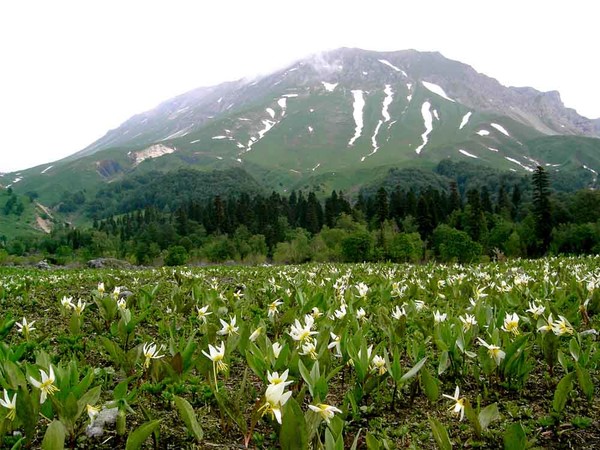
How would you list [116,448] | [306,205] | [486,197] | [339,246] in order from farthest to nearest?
1. [306,205]
2. [486,197]
3. [339,246]
4. [116,448]

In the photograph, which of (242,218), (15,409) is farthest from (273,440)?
(242,218)

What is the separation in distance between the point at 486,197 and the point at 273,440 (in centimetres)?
10234

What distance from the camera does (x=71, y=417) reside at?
9.49ft

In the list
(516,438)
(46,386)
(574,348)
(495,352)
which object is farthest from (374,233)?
(46,386)

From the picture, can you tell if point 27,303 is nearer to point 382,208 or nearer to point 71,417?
point 71,417

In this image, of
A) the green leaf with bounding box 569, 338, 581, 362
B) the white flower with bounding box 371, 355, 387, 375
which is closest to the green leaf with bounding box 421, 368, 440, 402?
the white flower with bounding box 371, 355, 387, 375

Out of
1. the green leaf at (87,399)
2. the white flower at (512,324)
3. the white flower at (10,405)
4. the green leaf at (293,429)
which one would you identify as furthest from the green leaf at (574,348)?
the white flower at (10,405)

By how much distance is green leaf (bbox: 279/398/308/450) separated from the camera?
7.82 feet

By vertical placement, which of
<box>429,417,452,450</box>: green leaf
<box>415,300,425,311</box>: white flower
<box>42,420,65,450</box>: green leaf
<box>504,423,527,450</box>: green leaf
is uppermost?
<box>42,420,65,450</box>: green leaf

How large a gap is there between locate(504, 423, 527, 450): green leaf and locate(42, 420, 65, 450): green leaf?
2501mm

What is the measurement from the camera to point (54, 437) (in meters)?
2.37

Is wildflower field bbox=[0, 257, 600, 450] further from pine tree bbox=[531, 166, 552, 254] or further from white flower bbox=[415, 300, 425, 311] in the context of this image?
pine tree bbox=[531, 166, 552, 254]

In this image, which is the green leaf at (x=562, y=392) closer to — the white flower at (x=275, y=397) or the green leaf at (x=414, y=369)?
the green leaf at (x=414, y=369)

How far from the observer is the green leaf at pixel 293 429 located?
2.38m
